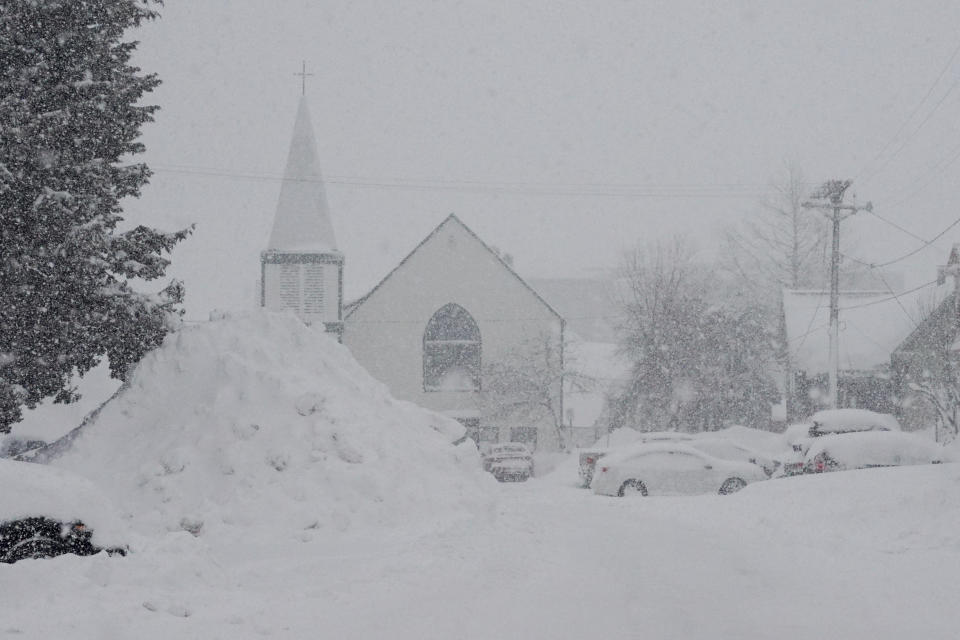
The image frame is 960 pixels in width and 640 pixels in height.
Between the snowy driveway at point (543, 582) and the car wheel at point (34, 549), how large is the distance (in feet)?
2.47

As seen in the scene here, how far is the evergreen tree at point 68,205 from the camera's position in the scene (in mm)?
13695

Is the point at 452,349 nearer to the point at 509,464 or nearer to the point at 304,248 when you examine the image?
the point at 304,248

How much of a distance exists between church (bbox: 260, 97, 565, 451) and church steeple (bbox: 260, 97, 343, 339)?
0.07 m

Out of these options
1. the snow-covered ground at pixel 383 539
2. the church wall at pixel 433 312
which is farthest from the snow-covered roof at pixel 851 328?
the snow-covered ground at pixel 383 539

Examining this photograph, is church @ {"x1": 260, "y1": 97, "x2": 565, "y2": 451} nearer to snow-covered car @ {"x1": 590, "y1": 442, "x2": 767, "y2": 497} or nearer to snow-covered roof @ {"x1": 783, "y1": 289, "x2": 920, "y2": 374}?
snow-covered roof @ {"x1": 783, "y1": 289, "x2": 920, "y2": 374}

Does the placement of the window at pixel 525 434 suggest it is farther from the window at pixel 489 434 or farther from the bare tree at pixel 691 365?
the bare tree at pixel 691 365

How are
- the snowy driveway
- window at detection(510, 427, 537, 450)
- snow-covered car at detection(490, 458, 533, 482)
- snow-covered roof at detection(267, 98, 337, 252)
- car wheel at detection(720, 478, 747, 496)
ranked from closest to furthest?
1. the snowy driveway
2. car wheel at detection(720, 478, 747, 496)
3. snow-covered car at detection(490, 458, 533, 482)
4. snow-covered roof at detection(267, 98, 337, 252)
5. window at detection(510, 427, 537, 450)

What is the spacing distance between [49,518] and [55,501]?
0.17m

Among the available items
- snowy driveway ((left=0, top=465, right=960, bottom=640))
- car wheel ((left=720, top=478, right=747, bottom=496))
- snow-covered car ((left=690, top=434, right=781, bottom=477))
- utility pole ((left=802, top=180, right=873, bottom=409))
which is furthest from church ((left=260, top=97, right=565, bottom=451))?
snowy driveway ((left=0, top=465, right=960, bottom=640))

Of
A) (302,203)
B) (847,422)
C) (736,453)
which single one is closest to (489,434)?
(302,203)

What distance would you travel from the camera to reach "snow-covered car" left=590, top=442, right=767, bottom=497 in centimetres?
2286

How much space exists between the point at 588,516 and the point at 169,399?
7308mm

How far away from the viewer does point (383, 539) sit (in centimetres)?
1128

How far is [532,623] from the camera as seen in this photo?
7.57 metres
